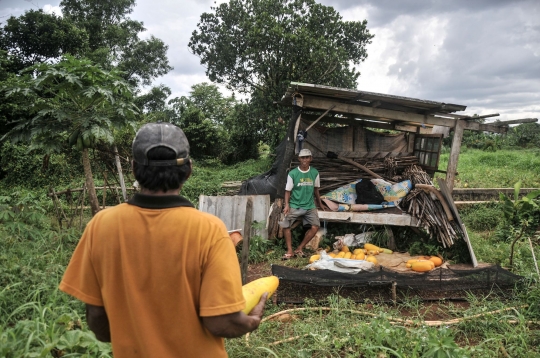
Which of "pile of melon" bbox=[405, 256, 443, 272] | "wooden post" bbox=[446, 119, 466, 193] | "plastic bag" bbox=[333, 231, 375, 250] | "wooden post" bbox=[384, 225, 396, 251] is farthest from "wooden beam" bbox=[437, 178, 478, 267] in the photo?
"plastic bag" bbox=[333, 231, 375, 250]

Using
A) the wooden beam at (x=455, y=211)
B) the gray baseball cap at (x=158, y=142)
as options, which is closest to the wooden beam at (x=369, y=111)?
the wooden beam at (x=455, y=211)

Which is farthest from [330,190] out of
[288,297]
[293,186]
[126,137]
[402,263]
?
[126,137]

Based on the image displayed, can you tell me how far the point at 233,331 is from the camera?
136 cm

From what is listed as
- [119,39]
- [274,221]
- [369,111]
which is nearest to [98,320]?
[274,221]

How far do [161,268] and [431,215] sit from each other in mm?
6402

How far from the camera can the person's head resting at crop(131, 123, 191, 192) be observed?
1363 millimetres

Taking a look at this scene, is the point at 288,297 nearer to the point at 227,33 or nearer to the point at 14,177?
the point at 14,177

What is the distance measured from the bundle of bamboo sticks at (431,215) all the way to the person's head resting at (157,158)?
20.4 feet

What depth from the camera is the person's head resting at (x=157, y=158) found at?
1363mm

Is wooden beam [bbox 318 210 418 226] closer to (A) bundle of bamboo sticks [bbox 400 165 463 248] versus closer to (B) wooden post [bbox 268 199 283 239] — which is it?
(A) bundle of bamboo sticks [bbox 400 165 463 248]

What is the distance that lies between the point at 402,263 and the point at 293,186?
235 cm

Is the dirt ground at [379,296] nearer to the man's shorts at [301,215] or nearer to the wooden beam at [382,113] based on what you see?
the man's shorts at [301,215]

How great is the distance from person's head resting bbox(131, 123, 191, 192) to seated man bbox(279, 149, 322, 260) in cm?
527

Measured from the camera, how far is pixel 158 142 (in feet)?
4.46
